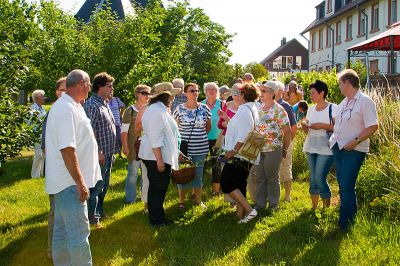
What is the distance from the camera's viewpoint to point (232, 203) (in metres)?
7.50

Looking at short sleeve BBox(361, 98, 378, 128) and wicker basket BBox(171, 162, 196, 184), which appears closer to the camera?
short sleeve BBox(361, 98, 378, 128)

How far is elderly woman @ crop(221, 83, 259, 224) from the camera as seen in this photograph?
6168 mm

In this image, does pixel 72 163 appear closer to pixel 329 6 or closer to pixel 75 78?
pixel 75 78

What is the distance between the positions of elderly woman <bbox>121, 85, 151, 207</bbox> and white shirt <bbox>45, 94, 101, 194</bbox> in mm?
2783

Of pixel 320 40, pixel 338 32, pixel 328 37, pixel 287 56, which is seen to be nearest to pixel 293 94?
pixel 338 32

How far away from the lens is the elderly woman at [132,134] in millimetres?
7137

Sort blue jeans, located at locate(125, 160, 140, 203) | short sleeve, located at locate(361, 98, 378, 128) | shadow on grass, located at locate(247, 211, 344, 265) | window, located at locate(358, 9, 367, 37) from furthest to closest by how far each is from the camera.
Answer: window, located at locate(358, 9, 367, 37), blue jeans, located at locate(125, 160, 140, 203), short sleeve, located at locate(361, 98, 378, 128), shadow on grass, located at locate(247, 211, 344, 265)

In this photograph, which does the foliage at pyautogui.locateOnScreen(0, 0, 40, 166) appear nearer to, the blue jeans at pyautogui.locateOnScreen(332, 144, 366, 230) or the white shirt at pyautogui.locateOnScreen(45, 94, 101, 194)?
the white shirt at pyautogui.locateOnScreen(45, 94, 101, 194)

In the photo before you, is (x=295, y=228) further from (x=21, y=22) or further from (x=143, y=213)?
(x=21, y=22)

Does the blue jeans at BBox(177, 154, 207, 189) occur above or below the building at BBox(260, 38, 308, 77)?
below

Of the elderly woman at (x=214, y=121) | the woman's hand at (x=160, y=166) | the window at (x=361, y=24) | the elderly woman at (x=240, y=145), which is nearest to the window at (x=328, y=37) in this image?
the window at (x=361, y=24)

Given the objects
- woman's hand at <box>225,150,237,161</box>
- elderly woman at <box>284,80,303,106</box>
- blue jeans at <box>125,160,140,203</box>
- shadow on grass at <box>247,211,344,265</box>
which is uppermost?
elderly woman at <box>284,80,303,106</box>

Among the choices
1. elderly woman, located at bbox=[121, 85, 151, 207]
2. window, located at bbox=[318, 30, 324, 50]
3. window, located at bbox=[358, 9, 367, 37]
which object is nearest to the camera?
elderly woman, located at bbox=[121, 85, 151, 207]

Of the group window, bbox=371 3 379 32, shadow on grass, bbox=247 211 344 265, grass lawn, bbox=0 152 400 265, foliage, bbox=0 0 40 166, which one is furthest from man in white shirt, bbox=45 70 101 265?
window, bbox=371 3 379 32
